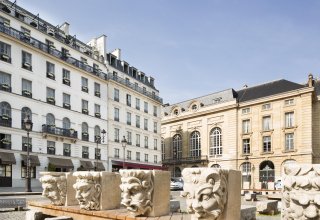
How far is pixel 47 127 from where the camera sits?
34.2 meters

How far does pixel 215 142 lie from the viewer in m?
57.2

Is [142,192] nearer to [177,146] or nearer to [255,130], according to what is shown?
[255,130]

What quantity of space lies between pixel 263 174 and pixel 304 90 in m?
14.5

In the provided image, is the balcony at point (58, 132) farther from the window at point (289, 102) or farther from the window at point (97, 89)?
the window at point (289, 102)

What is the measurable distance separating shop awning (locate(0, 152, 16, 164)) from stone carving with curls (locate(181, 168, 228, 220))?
28.3 meters

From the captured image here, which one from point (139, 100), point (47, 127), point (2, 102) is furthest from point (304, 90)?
point (2, 102)

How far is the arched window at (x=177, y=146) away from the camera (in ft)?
209

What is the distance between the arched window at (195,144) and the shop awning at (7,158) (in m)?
37.5

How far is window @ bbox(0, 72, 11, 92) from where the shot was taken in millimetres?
30312

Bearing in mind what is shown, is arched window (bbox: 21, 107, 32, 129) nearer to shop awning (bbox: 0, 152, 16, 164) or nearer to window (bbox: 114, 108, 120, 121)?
shop awning (bbox: 0, 152, 16, 164)

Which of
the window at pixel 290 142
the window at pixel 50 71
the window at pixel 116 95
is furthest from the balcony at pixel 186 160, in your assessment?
the window at pixel 50 71

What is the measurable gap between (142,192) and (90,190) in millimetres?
1546

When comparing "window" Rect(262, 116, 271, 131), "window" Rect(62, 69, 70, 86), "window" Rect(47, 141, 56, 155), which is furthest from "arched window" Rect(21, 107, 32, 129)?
"window" Rect(262, 116, 271, 131)

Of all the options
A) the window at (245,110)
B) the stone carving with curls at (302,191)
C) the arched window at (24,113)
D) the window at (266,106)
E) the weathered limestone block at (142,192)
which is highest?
the window at (266,106)
